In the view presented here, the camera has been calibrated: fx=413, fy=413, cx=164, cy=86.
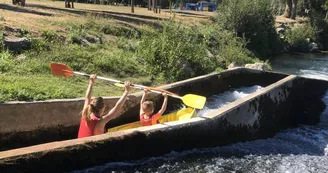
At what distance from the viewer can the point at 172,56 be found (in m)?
11.9

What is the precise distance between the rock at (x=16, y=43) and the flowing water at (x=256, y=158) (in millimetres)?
4967

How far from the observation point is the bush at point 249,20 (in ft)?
76.0

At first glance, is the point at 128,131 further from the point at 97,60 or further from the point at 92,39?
the point at 92,39

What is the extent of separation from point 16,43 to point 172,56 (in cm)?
423

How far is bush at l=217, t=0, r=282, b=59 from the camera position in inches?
912

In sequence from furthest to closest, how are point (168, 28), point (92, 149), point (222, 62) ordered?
point (222, 62) < point (168, 28) < point (92, 149)

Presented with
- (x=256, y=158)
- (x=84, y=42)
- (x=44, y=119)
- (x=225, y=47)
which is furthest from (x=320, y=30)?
(x=44, y=119)

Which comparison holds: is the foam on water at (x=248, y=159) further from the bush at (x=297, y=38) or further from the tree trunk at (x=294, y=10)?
the tree trunk at (x=294, y=10)

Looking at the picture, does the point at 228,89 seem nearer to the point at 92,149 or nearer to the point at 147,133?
the point at 147,133

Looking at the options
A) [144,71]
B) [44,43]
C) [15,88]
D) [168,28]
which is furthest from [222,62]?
[15,88]

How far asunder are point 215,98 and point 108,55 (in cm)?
338

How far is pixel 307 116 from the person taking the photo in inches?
447

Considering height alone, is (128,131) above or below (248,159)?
above

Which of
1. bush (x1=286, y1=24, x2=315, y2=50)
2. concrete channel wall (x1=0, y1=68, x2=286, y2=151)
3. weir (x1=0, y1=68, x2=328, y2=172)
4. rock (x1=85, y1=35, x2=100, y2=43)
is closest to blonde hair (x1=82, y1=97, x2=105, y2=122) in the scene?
weir (x1=0, y1=68, x2=328, y2=172)
